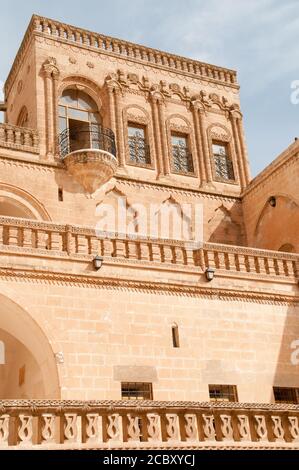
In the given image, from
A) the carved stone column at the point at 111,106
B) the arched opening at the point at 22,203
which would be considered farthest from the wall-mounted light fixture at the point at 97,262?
the carved stone column at the point at 111,106

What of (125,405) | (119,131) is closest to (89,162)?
(119,131)

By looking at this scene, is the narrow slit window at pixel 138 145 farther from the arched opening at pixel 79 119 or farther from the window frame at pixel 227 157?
the window frame at pixel 227 157

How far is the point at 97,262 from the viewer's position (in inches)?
479

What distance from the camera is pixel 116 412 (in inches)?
355

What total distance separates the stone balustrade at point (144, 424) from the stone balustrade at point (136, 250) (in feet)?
12.3

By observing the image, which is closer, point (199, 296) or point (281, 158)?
point (199, 296)

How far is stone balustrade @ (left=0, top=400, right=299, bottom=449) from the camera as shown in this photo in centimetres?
852

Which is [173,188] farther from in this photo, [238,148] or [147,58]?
[147,58]

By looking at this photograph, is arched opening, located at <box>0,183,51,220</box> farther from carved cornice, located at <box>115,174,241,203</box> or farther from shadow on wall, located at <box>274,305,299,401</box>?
shadow on wall, located at <box>274,305,299,401</box>

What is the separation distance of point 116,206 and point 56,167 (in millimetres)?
1952

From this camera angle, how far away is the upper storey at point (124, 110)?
63.1ft

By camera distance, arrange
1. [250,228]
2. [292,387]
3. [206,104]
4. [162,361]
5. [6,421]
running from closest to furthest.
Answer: [6,421] → [162,361] → [292,387] → [250,228] → [206,104]

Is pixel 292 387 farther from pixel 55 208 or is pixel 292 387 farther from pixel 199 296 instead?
pixel 55 208

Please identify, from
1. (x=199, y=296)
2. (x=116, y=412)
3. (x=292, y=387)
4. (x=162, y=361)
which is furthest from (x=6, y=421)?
(x=292, y=387)
